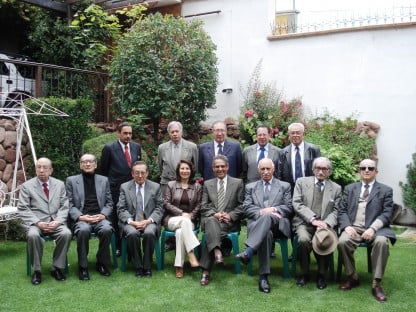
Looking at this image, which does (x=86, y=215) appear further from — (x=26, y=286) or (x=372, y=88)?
(x=372, y=88)

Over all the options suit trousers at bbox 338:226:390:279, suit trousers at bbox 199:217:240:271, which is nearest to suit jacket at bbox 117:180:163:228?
suit trousers at bbox 199:217:240:271

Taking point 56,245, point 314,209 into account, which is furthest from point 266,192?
point 56,245

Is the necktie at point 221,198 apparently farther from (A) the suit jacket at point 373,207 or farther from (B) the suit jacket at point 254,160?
(A) the suit jacket at point 373,207

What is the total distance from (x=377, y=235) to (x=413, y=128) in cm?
350

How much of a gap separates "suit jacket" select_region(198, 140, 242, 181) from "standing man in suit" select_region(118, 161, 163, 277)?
69 centimetres

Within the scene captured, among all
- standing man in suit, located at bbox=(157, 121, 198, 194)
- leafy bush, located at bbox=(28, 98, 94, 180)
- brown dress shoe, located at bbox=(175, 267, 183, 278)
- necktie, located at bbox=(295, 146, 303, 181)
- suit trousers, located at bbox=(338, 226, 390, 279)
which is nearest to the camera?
suit trousers, located at bbox=(338, 226, 390, 279)

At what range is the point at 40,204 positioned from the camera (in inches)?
204

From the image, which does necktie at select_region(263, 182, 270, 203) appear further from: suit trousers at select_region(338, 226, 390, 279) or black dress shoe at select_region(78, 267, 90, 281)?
black dress shoe at select_region(78, 267, 90, 281)

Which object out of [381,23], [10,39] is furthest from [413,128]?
[10,39]

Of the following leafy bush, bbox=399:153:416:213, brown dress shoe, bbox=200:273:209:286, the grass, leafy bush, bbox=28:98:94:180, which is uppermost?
leafy bush, bbox=28:98:94:180

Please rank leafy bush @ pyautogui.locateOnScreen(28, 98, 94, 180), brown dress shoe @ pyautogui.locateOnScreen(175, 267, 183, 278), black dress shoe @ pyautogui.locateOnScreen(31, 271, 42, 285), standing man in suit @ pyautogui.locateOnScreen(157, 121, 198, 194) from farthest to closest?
1. leafy bush @ pyautogui.locateOnScreen(28, 98, 94, 180)
2. standing man in suit @ pyautogui.locateOnScreen(157, 121, 198, 194)
3. brown dress shoe @ pyautogui.locateOnScreen(175, 267, 183, 278)
4. black dress shoe @ pyautogui.locateOnScreen(31, 271, 42, 285)

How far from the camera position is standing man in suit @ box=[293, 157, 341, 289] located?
475 centimetres

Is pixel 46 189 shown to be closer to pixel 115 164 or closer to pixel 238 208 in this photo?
pixel 115 164

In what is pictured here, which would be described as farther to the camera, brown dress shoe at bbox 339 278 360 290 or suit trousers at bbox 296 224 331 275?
suit trousers at bbox 296 224 331 275
